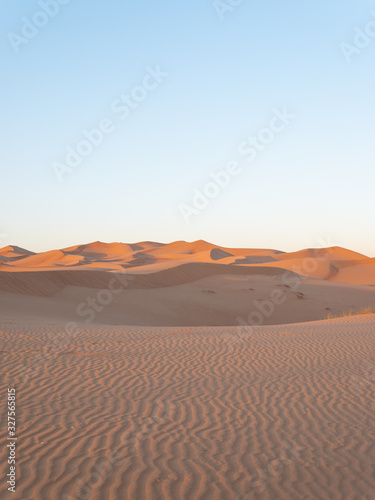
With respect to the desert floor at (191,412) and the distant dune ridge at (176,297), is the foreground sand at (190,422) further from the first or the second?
the distant dune ridge at (176,297)

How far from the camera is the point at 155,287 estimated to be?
2688cm

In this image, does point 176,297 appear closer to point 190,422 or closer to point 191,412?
point 191,412

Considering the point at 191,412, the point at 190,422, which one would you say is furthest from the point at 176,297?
the point at 190,422

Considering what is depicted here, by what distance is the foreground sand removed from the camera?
392 cm

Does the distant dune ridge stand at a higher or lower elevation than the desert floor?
higher

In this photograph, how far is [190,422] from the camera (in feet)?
17.5

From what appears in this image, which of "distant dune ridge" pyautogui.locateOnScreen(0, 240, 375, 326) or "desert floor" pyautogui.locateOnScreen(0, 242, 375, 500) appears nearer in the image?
"desert floor" pyautogui.locateOnScreen(0, 242, 375, 500)

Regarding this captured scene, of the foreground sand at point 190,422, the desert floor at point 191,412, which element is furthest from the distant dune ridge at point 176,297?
the foreground sand at point 190,422

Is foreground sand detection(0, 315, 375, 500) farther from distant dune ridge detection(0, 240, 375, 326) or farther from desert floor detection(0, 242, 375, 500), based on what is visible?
distant dune ridge detection(0, 240, 375, 326)

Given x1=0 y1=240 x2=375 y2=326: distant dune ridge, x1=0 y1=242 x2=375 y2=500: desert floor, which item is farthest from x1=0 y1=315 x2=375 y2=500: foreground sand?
x1=0 y1=240 x2=375 y2=326: distant dune ridge

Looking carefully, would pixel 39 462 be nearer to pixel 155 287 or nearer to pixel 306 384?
pixel 306 384

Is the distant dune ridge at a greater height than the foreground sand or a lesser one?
greater

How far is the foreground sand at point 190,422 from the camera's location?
3.92m

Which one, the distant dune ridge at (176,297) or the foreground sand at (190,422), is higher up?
the distant dune ridge at (176,297)
